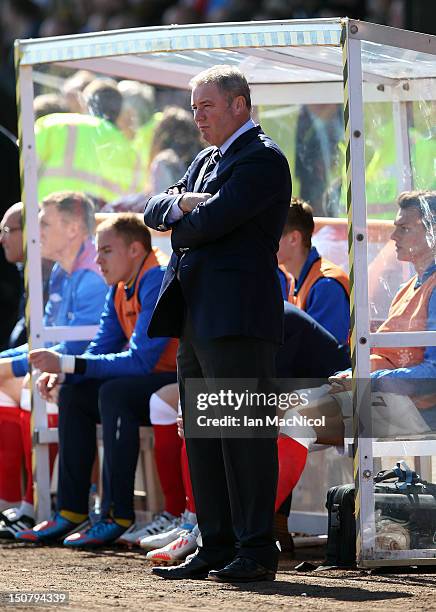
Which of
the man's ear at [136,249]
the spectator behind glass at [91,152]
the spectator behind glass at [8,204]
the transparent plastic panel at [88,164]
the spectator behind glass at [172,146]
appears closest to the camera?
the man's ear at [136,249]

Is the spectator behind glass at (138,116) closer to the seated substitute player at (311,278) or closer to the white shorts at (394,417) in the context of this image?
the seated substitute player at (311,278)

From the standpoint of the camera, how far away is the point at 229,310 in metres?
4.93

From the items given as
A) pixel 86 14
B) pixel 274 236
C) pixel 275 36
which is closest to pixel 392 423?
pixel 274 236

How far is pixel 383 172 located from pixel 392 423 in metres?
1.08

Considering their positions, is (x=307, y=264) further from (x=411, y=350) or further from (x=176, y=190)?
(x=176, y=190)

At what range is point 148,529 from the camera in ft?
21.5

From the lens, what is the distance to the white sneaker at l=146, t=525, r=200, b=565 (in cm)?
595

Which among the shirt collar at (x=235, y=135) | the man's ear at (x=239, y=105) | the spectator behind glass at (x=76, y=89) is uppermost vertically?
the spectator behind glass at (x=76, y=89)

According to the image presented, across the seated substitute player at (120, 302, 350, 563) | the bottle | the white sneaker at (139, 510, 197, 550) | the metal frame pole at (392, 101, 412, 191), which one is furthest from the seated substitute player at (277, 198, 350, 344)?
the bottle

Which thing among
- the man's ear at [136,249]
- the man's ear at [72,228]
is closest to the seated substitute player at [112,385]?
the man's ear at [136,249]

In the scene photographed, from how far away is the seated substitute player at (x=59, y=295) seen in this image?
7227 millimetres

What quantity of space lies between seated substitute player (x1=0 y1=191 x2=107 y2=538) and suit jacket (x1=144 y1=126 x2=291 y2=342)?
220cm

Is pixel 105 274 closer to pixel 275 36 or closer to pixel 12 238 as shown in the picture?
pixel 12 238

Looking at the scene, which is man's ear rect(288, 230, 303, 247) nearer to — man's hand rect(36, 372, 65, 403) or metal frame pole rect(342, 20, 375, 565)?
metal frame pole rect(342, 20, 375, 565)
